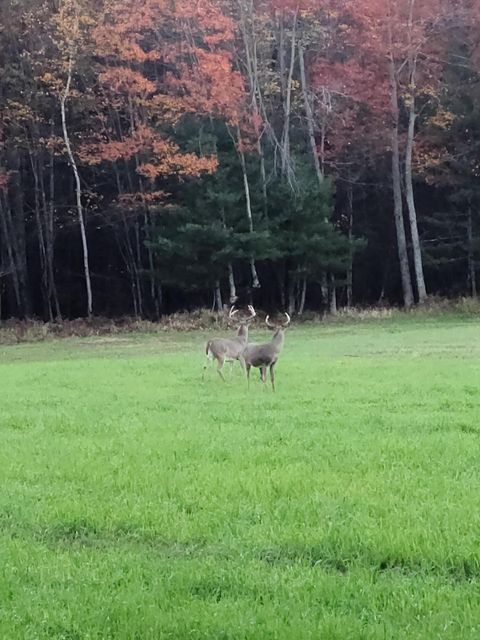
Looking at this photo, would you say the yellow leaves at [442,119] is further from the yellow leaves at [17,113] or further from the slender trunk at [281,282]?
the yellow leaves at [17,113]

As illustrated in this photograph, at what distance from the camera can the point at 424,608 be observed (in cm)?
449

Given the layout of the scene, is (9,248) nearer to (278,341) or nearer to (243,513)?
(278,341)

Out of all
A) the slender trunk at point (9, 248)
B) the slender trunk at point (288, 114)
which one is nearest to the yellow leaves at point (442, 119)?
the slender trunk at point (288, 114)

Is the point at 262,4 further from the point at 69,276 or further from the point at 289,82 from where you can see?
the point at 69,276

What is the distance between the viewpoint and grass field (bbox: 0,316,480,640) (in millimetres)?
4504

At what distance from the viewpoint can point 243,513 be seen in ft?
20.7

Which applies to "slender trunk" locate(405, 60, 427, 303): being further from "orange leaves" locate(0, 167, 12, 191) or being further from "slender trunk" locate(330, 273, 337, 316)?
"orange leaves" locate(0, 167, 12, 191)

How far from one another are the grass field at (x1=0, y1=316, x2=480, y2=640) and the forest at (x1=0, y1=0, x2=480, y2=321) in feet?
63.7

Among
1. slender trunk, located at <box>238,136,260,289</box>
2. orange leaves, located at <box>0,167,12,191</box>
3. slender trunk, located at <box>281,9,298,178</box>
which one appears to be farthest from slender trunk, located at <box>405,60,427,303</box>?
orange leaves, located at <box>0,167,12,191</box>

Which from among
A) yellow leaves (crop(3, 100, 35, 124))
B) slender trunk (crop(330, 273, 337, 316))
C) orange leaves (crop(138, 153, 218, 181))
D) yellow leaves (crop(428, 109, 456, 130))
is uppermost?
yellow leaves (crop(3, 100, 35, 124))

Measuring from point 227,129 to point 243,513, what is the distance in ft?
90.5

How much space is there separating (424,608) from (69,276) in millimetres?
35451

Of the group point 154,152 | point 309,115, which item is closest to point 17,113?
point 154,152

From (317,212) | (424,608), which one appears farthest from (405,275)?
(424,608)
